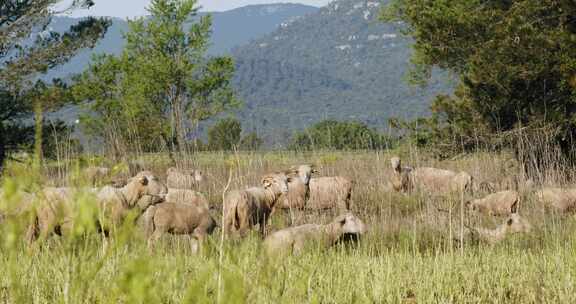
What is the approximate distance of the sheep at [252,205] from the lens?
969 cm

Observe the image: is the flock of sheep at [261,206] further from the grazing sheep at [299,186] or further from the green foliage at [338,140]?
the green foliage at [338,140]

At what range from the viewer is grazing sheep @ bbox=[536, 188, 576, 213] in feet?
37.1

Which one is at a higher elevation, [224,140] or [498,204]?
[224,140]

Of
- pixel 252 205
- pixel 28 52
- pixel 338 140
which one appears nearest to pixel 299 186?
pixel 252 205

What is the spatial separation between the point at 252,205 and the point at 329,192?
4.23 metres

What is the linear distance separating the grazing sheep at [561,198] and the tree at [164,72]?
107ft

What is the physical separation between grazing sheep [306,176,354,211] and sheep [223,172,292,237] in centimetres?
258

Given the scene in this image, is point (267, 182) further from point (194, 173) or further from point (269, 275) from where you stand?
point (269, 275)

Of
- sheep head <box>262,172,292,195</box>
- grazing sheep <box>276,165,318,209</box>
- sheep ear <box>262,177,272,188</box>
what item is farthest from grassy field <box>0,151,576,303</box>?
grazing sheep <box>276,165,318,209</box>

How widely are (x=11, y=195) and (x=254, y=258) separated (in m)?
3.29

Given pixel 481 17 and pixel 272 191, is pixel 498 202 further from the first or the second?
pixel 481 17

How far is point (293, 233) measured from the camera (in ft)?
22.5

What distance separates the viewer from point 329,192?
1405 centimetres

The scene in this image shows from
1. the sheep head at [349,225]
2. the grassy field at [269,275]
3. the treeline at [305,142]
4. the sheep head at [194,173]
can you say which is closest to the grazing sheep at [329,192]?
the treeline at [305,142]
